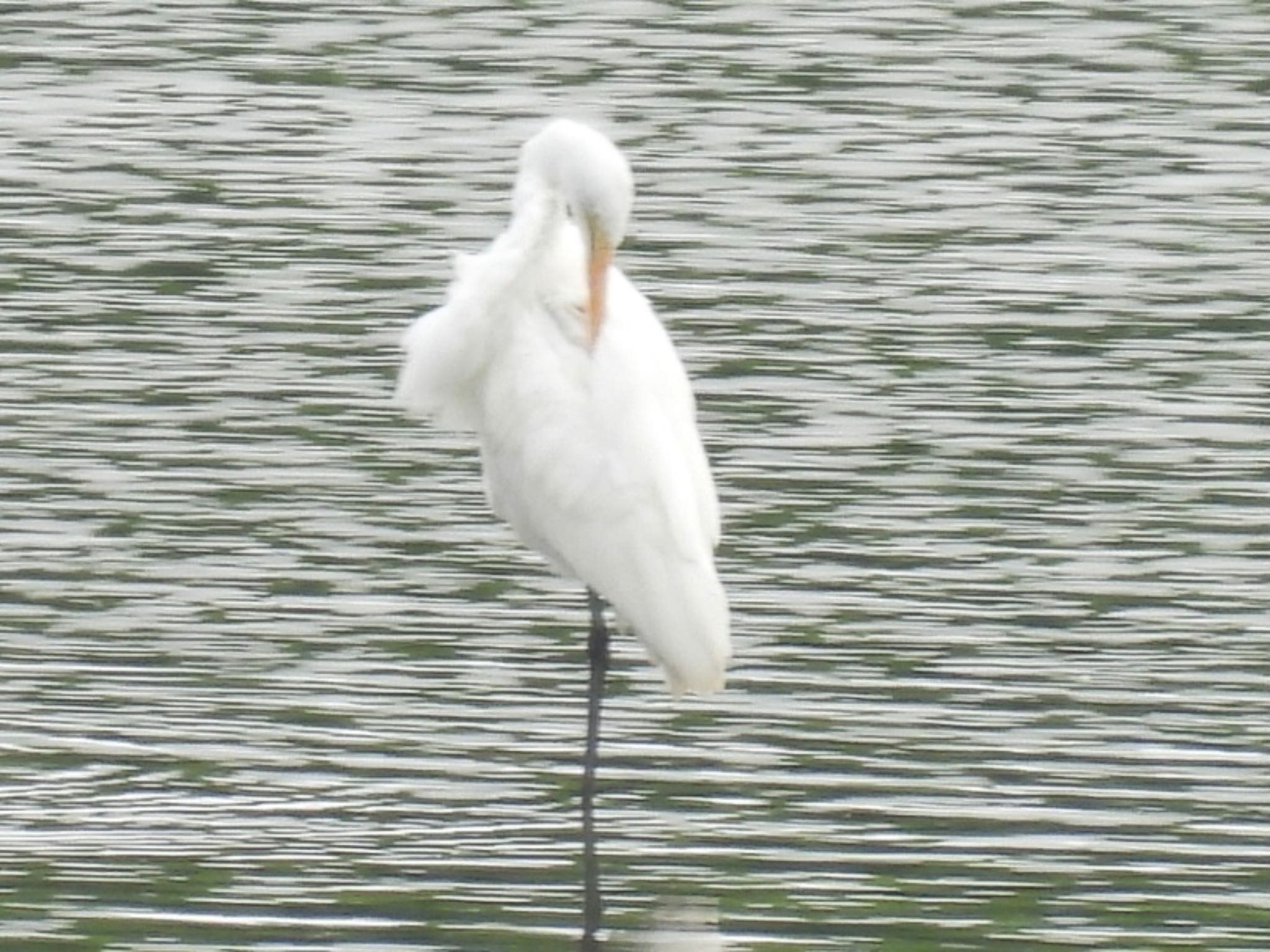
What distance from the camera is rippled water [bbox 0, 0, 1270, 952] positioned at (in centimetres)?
854

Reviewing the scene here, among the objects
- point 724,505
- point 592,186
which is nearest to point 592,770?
point 592,186

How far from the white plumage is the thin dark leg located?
182 mm

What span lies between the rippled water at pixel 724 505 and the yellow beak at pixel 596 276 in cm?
104

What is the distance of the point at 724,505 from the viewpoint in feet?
39.5

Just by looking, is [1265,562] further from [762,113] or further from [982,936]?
[762,113]

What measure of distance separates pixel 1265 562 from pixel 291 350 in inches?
167

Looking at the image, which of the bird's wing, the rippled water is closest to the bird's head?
the bird's wing

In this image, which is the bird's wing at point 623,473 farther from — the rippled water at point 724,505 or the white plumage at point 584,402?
the rippled water at point 724,505

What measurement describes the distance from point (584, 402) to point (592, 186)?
0.55m

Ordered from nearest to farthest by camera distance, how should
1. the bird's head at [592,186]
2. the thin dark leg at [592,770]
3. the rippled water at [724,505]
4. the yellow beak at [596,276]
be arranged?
the thin dark leg at [592,770], the rippled water at [724,505], the yellow beak at [596,276], the bird's head at [592,186]

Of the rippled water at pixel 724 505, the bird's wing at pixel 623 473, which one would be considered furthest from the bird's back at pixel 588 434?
the rippled water at pixel 724 505

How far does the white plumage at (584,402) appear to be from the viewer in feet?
30.4

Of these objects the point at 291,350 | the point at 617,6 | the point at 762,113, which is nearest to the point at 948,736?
the point at 291,350

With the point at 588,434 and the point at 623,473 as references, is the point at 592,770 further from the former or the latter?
the point at 588,434
